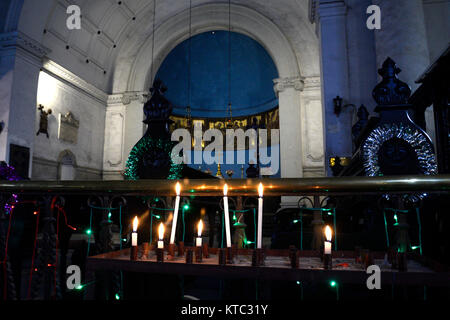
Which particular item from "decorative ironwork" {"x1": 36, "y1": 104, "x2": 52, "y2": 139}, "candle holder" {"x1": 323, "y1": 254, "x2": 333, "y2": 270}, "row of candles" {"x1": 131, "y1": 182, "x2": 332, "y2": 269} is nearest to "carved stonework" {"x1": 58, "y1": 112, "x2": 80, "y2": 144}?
"decorative ironwork" {"x1": 36, "y1": 104, "x2": 52, "y2": 139}

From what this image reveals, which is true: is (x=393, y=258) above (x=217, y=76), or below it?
below

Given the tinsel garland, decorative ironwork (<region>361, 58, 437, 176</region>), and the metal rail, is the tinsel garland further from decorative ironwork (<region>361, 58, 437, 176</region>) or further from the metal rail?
decorative ironwork (<region>361, 58, 437, 176</region>)

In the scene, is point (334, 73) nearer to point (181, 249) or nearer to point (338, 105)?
point (338, 105)

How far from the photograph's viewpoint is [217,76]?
15.2 meters

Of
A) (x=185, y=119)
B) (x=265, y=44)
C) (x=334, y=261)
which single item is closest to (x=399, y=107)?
(x=334, y=261)

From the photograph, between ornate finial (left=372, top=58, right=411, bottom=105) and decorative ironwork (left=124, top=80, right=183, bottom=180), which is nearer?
decorative ironwork (left=124, top=80, right=183, bottom=180)

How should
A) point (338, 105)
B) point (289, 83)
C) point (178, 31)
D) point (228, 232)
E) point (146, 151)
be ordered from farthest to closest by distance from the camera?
point (178, 31) → point (289, 83) → point (338, 105) → point (146, 151) → point (228, 232)

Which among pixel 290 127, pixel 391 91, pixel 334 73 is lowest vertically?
pixel 391 91

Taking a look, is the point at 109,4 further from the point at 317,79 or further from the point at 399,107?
the point at 399,107

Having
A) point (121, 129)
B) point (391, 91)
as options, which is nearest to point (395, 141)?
point (391, 91)

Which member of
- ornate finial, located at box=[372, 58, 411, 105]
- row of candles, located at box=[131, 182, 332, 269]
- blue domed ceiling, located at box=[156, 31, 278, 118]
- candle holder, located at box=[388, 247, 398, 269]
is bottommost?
candle holder, located at box=[388, 247, 398, 269]

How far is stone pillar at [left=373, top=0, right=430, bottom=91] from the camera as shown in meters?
5.08

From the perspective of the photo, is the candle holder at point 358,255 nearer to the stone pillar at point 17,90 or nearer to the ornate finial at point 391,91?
the ornate finial at point 391,91

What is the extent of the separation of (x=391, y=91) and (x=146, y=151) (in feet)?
5.65
